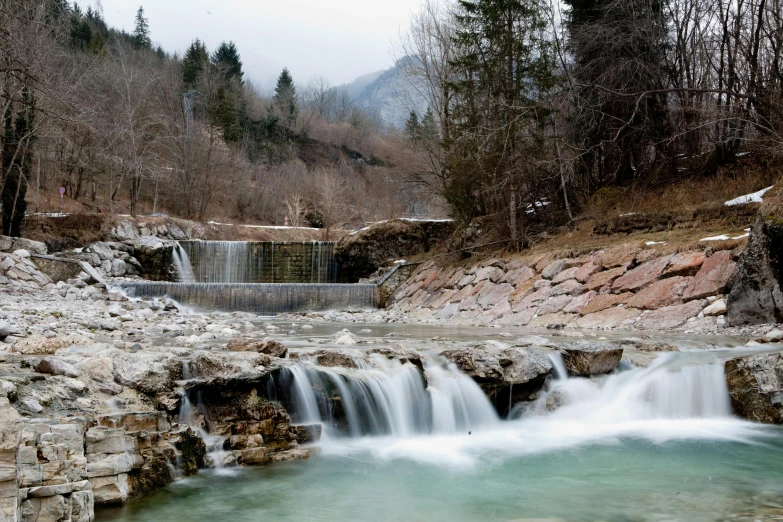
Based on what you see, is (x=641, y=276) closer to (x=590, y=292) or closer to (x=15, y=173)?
(x=590, y=292)

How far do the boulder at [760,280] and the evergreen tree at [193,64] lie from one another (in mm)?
47790

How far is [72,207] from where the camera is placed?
26.7 metres

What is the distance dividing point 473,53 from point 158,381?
48.9ft

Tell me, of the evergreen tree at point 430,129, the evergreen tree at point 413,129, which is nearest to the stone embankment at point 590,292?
the evergreen tree at point 430,129

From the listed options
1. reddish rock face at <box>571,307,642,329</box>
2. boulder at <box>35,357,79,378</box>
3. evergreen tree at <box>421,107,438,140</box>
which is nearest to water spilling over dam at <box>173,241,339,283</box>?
evergreen tree at <box>421,107,438,140</box>

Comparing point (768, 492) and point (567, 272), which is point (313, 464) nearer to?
point (768, 492)

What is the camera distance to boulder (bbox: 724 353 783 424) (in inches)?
246

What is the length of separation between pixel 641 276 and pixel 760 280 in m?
2.45

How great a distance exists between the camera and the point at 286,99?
219 feet

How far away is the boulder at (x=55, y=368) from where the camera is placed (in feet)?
14.8

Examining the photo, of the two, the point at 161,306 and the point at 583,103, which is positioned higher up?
the point at 583,103

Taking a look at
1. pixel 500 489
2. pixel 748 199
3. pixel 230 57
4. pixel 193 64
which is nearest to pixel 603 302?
pixel 748 199

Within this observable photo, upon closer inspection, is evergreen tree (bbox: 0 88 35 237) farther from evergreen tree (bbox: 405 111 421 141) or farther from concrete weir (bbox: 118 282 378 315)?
evergreen tree (bbox: 405 111 421 141)

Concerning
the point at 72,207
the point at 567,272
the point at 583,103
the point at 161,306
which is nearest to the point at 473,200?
the point at 583,103
